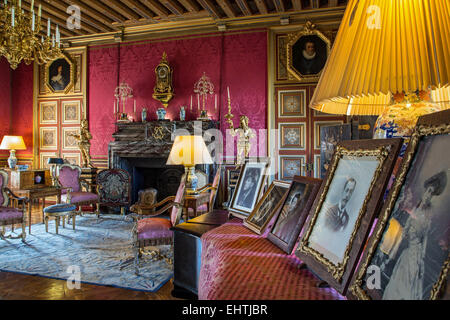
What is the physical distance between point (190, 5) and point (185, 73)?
1.28 m

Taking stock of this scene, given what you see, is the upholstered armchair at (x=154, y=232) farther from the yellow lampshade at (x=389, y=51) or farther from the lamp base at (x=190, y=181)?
the yellow lampshade at (x=389, y=51)

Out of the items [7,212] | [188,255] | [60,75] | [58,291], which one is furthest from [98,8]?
[188,255]

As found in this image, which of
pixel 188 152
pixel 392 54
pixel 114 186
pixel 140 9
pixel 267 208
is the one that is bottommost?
pixel 114 186

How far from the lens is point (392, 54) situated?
0.61 m

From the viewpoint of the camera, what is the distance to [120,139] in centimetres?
611

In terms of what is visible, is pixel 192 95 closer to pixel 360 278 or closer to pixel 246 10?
pixel 246 10

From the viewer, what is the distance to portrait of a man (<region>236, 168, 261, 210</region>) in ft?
5.76

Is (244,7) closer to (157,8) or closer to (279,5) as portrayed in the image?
(279,5)

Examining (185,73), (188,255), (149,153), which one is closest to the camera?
(188,255)

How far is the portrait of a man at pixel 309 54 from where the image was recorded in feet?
17.6

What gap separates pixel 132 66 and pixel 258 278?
6.49 meters

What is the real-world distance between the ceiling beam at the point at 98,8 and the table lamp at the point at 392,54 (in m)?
5.82
